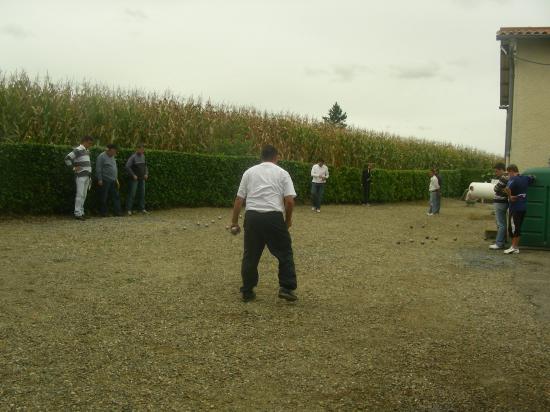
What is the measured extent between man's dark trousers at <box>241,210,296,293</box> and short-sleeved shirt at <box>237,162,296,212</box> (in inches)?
3.7

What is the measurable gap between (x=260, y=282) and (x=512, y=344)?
3548mm

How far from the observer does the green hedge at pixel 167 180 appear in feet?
42.8

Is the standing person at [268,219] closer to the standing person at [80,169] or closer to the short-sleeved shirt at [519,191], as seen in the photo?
the short-sleeved shirt at [519,191]

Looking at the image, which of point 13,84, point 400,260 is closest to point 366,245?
point 400,260

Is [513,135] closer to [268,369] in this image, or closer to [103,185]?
[103,185]

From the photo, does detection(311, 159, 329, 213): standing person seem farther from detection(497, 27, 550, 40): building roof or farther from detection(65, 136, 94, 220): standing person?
detection(65, 136, 94, 220): standing person

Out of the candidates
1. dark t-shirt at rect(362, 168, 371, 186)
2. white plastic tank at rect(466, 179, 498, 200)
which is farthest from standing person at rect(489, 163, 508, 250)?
white plastic tank at rect(466, 179, 498, 200)

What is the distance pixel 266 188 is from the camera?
6.88 m

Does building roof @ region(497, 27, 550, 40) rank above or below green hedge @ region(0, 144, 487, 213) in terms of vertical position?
above

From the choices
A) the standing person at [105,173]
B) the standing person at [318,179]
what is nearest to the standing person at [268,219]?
the standing person at [105,173]

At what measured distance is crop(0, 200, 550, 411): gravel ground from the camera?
14.5ft

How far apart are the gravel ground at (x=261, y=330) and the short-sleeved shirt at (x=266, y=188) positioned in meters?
1.18

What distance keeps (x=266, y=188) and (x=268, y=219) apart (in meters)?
0.36

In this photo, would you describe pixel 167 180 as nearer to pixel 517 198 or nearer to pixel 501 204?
pixel 501 204
